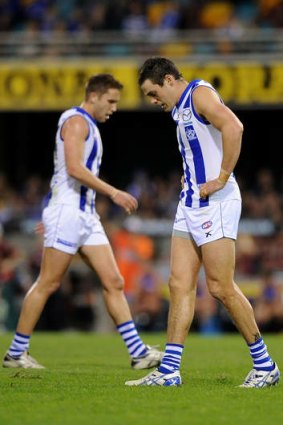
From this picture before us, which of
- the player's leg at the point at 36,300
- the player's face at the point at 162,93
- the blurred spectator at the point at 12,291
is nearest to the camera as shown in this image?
the player's face at the point at 162,93

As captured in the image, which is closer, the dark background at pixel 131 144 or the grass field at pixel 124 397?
the grass field at pixel 124 397

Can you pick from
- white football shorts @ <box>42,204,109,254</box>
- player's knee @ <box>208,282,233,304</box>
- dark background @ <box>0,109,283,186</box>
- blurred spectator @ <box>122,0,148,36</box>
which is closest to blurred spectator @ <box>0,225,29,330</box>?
blurred spectator @ <box>122,0,148,36</box>

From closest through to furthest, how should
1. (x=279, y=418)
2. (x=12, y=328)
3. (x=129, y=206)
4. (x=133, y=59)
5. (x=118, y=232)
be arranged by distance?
1. (x=279, y=418)
2. (x=129, y=206)
3. (x=12, y=328)
4. (x=118, y=232)
5. (x=133, y=59)

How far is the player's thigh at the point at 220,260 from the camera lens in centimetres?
812

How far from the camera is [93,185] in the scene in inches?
391

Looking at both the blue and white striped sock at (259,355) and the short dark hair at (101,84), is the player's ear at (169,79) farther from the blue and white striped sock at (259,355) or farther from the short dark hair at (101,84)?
the short dark hair at (101,84)

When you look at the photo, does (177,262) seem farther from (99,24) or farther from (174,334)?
(99,24)

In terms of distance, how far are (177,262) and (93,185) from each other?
72.4 inches

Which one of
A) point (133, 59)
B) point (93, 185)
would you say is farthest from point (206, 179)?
point (133, 59)

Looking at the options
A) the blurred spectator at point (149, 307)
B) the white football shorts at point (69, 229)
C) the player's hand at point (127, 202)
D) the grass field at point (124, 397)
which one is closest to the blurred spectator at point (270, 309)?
the blurred spectator at point (149, 307)

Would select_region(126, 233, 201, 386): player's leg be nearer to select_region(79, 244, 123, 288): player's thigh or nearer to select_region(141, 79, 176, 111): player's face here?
select_region(141, 79, 176, 111): player's face

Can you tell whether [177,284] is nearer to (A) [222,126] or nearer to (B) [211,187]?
(B) [211,187]

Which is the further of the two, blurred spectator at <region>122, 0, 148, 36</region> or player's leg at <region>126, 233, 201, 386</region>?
blurred spectator at <region>122, 0, 148, 36</region>

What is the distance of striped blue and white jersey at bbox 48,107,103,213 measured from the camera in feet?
33.8
